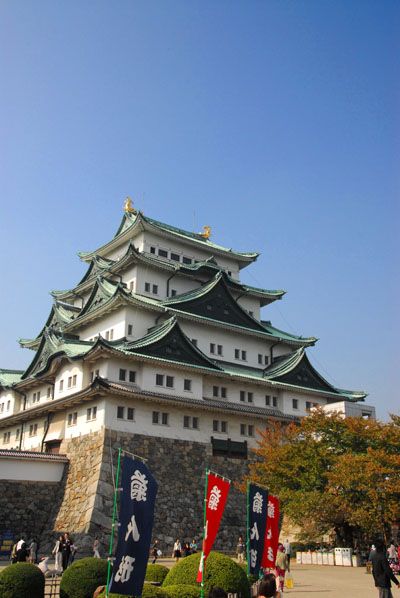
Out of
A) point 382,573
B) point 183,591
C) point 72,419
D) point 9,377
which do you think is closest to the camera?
point 183,591

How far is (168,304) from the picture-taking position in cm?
3909

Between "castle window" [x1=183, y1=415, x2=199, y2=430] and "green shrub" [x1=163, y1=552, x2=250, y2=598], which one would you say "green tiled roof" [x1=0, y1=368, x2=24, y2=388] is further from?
"green shrub" [x1=163, y1=552, x2=250, y2=598]

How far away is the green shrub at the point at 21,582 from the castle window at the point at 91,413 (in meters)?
19.0

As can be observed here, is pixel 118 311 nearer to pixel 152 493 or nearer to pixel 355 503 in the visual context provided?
pixel 355 503

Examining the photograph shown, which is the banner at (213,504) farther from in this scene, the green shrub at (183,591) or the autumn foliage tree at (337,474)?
the autumn foliage tree at (337,474)

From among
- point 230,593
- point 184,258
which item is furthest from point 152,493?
point 184,258

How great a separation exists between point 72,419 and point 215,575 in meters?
23.5

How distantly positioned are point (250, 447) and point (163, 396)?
765 cm

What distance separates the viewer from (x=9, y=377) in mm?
47250

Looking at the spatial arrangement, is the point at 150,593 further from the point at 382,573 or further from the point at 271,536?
the point at 271,536

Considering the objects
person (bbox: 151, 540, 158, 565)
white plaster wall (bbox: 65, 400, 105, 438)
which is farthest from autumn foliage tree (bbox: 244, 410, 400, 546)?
white plaster wall (bbox: 65, 400, 105, 438)

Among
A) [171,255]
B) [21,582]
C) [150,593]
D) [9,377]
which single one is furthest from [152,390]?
[150,593]

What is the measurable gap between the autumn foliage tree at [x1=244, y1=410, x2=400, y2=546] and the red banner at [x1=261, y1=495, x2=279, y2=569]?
1245cm

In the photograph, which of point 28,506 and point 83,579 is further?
point 28,506
